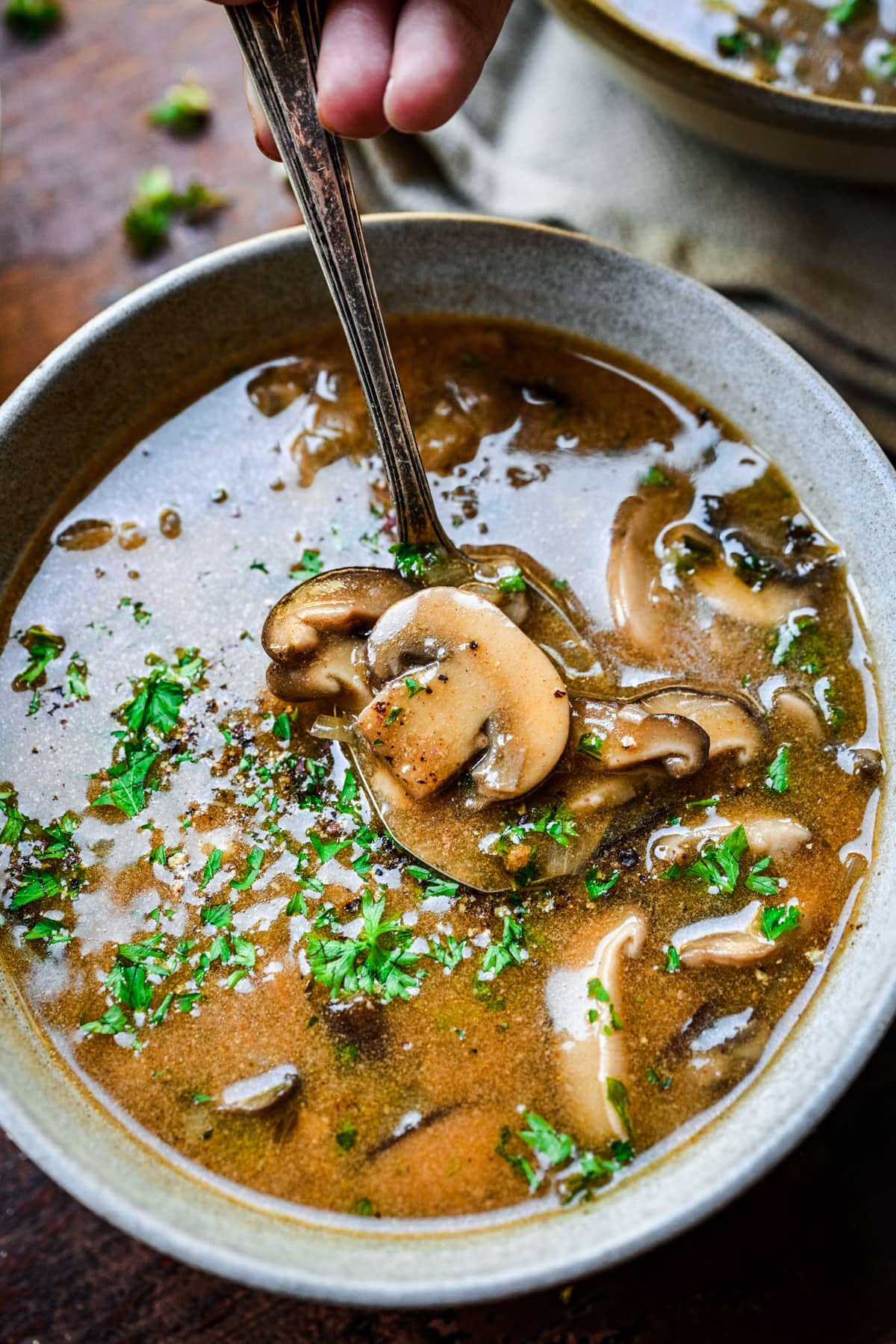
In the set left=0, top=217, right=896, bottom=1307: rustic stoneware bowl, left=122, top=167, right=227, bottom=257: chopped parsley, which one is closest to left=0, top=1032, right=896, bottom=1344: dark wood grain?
left=0, top=217, right=896, bottom=1307: rustic stoneware bowl

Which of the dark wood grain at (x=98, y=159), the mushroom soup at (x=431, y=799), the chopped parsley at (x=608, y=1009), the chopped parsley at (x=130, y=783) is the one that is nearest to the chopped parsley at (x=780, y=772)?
the mushroom soup at (x=431, y=799)

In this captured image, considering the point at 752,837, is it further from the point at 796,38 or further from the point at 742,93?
the point at 796,38

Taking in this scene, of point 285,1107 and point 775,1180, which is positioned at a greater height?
point 285,1107

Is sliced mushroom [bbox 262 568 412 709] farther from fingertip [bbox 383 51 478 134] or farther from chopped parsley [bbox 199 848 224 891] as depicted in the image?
fingertip [bbox 383 51 478 134]

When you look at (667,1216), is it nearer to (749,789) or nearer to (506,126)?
(749,789)

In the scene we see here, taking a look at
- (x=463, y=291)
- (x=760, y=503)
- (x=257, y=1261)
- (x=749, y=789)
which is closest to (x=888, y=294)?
(x=760, y=503)

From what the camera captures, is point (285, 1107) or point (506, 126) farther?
point (506, 126)

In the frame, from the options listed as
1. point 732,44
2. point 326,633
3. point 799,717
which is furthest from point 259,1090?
point 732,44
